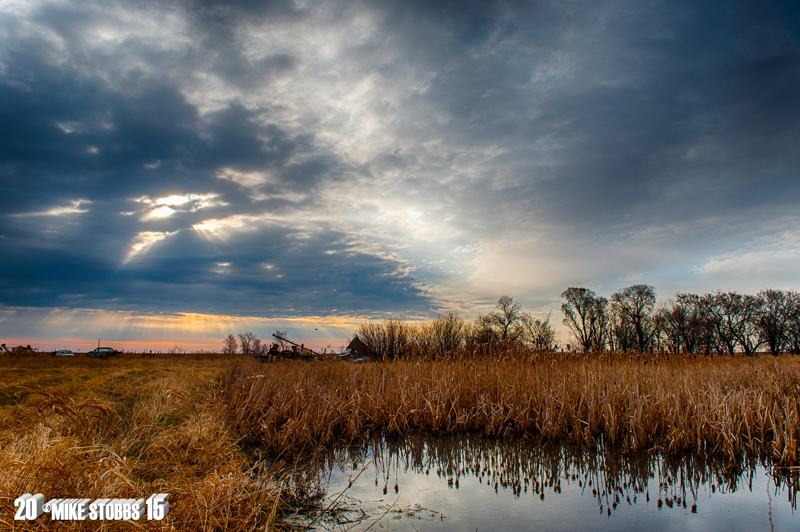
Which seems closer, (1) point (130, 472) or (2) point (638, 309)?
(1) point (130, 472)

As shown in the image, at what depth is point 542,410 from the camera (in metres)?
6.91

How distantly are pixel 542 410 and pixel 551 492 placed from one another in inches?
121

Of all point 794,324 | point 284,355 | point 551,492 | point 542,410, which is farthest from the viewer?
point 794,324

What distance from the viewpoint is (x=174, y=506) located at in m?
2.70

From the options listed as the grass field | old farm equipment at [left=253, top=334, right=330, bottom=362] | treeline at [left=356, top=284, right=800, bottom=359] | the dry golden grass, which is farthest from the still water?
treeline at [left=356, top=284, right=800, bottom=359]

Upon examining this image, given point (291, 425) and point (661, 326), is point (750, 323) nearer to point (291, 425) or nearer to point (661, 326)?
point (661, 326)

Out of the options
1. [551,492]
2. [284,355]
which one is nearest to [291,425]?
[551,492]

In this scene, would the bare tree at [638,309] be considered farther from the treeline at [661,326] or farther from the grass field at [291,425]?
the grass field at [291,425]

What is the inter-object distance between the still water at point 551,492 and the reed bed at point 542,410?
45 cm

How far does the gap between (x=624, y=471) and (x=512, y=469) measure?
1.31 m

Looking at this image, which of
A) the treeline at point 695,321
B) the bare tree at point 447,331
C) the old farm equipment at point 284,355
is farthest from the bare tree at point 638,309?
the old farm equipment at point 284,355

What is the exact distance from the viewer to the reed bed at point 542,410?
532 cm

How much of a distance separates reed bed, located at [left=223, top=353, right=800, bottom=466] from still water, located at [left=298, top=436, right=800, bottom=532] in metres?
0.45

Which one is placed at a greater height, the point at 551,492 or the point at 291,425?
the point at 291,425
